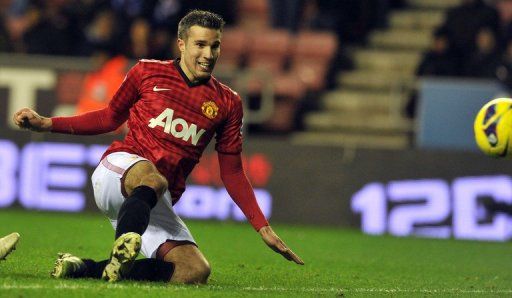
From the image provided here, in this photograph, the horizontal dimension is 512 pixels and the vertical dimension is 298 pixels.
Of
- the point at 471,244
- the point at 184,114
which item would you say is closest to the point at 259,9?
the point at 471,244

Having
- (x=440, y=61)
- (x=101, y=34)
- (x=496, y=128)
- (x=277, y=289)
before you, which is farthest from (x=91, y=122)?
(x=440, y=61)

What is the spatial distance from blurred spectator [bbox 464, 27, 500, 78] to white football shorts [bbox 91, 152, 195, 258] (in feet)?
28.2

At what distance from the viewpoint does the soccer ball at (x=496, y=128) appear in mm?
8062

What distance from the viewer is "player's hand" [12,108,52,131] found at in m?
7.16

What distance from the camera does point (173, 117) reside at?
296 inches

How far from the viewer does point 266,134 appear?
15.8m

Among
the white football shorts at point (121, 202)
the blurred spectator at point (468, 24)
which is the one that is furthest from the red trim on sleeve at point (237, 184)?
the blurred spectator at point (468, 24)

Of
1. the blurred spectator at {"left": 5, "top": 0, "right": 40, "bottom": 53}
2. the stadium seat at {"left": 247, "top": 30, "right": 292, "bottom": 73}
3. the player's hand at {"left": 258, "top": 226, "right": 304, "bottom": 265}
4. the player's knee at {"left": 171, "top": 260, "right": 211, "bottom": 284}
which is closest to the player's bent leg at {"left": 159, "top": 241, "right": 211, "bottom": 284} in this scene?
the player's knee at {"left": 171, "top": 260, "right": 211, "bottom": 284}

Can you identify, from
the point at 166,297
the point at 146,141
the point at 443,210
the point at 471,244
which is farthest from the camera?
the point at 443,210

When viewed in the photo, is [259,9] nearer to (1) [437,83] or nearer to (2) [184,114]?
(1) [437,83]

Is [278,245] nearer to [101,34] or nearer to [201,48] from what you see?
[201,48]

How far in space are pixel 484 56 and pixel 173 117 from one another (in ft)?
28.6

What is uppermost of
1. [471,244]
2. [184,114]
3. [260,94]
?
[184,114]

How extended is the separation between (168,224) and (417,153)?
6934 millimetres
